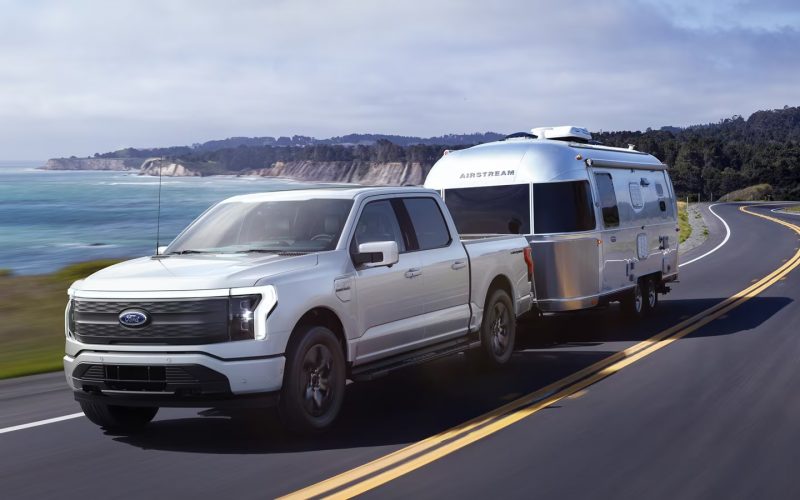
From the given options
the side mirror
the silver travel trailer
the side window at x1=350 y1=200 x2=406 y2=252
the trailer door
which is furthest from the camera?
the trailer door

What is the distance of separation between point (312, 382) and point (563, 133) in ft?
28.2

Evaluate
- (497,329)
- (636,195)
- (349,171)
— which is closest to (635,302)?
(636,195)

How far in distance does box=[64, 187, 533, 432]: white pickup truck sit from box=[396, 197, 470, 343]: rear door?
0.06 feet

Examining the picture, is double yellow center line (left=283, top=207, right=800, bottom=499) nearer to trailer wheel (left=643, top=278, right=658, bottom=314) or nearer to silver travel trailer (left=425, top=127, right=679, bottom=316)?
silver travel trailer (left=425, top=127, right=679, bottom=316)

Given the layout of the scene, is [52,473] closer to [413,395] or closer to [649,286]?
[413,395]

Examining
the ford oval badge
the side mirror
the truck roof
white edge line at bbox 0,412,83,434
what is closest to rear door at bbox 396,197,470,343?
the truck roof

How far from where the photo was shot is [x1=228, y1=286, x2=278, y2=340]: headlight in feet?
22.7

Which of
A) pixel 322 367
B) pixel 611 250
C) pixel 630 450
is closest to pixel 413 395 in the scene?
pixel 322 367

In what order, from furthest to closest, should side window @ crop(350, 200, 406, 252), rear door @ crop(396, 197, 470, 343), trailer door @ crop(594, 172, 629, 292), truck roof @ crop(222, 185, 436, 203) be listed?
trailer door @ crop(594, 172, 629, 292)
rear door @ crop(396, 197, 470, 343)
truck roof @ crop(222, 185, 436, 203)
side window @ crop(350, 200, 406, 252)

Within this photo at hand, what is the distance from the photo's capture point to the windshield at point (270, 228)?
830 cm

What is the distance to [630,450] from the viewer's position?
700 cm

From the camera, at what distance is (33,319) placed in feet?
52.0

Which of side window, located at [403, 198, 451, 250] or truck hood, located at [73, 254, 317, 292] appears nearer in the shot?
truck hood, located at [73, 254, 317, 292]

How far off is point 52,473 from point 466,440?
9.43ft
